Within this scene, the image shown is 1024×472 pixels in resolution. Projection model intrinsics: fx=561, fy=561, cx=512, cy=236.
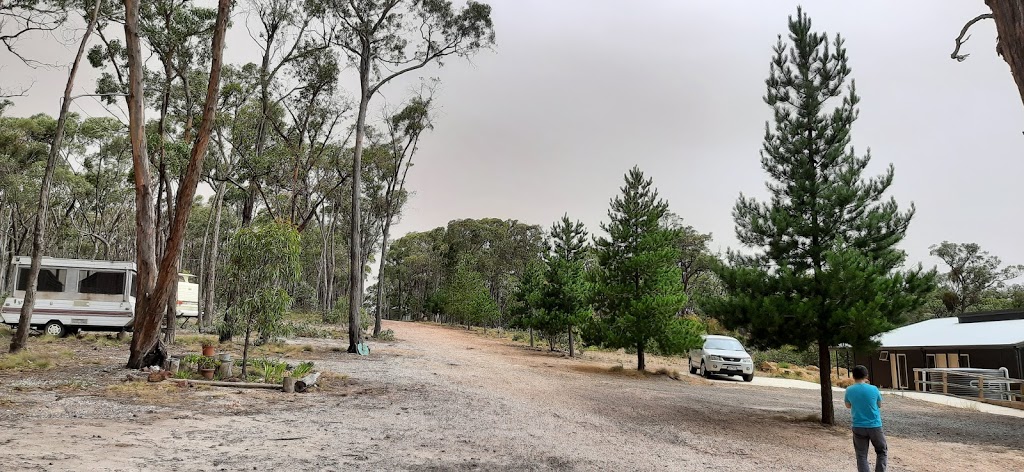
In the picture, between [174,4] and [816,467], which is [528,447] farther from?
[174,4]

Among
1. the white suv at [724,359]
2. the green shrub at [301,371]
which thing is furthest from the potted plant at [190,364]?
the white suv at [724,359]

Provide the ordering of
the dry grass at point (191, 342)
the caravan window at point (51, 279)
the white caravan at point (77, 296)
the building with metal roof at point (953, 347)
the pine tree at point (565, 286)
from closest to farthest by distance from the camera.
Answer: the dry grass at point (191, 342) < the white caravan at point (77, 296) < the caravan window at point (51, 279) < the building with metal roof at point (953, 347) < the pine tree at point (565, 286)

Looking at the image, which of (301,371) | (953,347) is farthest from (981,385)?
(301,371)

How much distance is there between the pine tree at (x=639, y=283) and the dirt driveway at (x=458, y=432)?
5.11 meters

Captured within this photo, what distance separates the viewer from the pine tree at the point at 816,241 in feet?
33.4

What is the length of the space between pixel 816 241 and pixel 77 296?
21.5m

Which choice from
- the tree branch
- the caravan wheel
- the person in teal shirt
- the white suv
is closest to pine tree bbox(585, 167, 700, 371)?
the white suv

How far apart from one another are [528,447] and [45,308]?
18720 mm

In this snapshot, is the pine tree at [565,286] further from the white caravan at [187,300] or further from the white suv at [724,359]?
the white caravan at [187,300]

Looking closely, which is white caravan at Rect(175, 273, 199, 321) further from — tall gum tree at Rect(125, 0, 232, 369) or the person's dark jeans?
the person's dark jeans

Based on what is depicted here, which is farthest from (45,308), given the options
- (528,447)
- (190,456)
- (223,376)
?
(528,447)

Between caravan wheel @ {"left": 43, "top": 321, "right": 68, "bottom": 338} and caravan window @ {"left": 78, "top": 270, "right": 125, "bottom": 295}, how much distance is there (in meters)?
1.23

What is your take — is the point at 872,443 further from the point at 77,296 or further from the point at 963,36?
the point at 77,296

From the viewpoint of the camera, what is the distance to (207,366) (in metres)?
11.2
